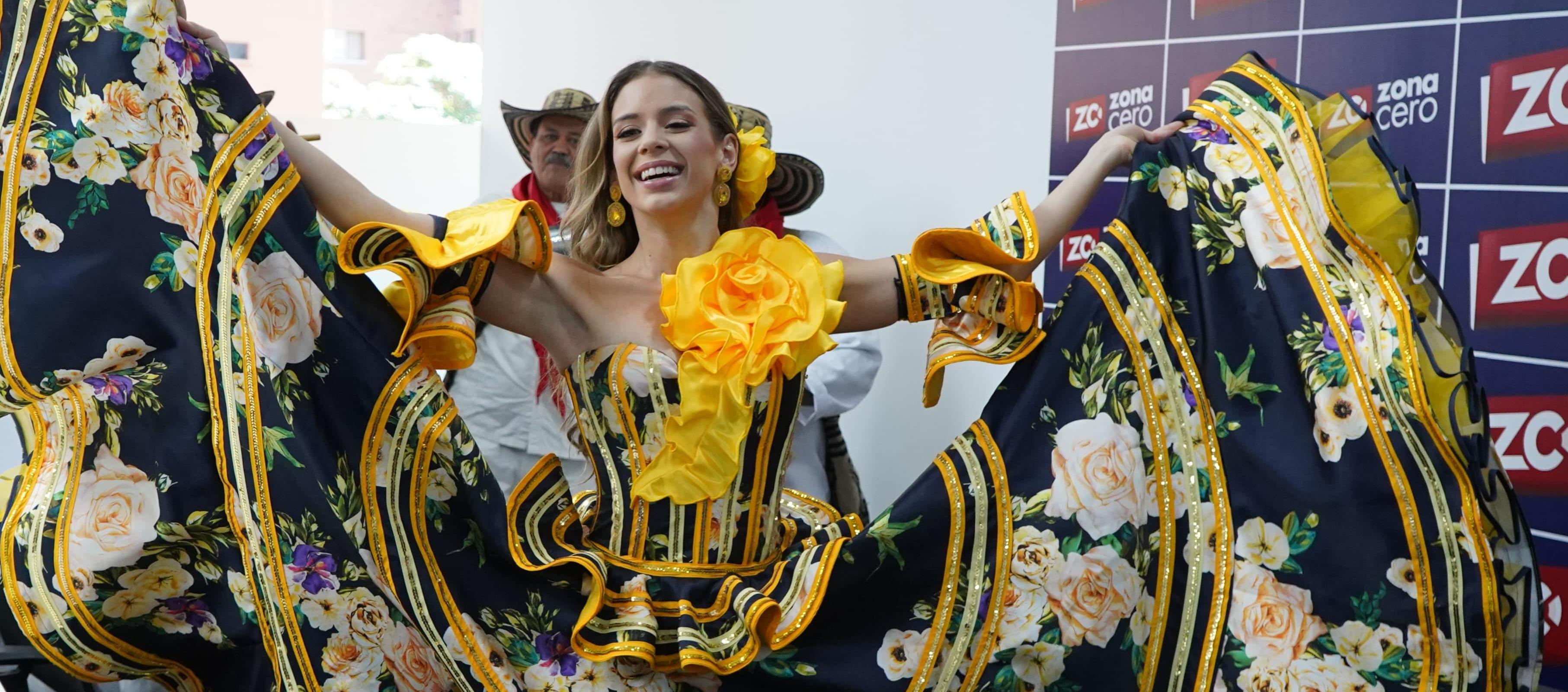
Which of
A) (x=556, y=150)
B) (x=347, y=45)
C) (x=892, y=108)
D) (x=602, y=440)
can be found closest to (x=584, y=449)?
(x=602, y=440)

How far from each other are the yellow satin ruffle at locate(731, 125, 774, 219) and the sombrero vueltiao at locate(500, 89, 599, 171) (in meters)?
1.22

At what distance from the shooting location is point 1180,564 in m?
1.68

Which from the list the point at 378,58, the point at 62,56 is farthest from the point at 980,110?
the point at 378,58

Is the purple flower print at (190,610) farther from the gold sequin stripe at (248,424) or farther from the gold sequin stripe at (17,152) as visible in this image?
the gold sequin stripe at (17,152)

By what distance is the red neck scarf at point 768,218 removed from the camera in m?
2.94

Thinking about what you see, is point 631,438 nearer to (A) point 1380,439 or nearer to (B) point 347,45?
(A) point 1380,439

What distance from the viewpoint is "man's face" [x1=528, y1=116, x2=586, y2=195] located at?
3361 mm

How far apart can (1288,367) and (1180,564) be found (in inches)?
10.8

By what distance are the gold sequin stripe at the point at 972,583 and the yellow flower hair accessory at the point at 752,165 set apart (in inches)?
22.6

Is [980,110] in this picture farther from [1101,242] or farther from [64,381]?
[64,381]

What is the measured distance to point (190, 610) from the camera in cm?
159

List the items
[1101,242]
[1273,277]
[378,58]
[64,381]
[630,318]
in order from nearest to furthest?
[64,381] → [1273,277] → [1101,242] → [630,318] → [378,58]

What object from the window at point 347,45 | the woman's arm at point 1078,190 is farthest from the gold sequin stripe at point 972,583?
the window at point 347,45

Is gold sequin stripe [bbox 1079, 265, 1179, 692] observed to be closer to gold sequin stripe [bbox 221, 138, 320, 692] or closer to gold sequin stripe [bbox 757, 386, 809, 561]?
gold sequin stripe [bbox 757, 386, 809, 561]
